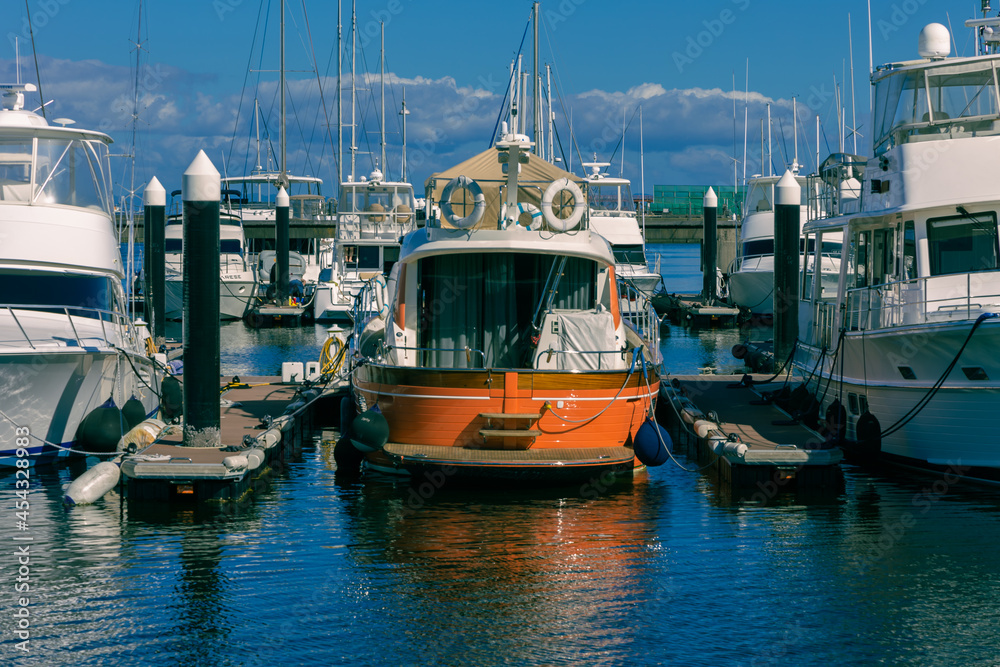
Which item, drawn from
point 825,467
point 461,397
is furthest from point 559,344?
point 825,467

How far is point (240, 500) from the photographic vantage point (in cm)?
1216

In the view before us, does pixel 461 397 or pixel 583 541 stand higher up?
pixel 461 397

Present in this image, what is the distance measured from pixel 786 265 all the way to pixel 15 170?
12438mm

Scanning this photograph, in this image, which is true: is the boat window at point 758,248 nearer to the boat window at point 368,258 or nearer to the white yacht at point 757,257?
the white yacht at point 757,257

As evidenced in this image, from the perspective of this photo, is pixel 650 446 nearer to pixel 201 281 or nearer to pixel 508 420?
pixel 508 420

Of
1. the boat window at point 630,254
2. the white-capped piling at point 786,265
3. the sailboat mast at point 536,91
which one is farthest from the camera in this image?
the boat window at point 630,254

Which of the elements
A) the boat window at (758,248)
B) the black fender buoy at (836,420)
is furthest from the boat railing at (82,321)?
the boat window at (758,248)

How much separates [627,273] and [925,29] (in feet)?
68.2

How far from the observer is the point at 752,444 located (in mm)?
13242

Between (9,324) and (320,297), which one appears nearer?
(9,324)

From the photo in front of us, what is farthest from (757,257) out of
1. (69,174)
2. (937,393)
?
(69,174)

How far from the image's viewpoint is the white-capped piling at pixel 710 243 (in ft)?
120

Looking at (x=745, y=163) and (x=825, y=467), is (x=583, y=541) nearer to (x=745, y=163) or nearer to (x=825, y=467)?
(x=825, y=467)

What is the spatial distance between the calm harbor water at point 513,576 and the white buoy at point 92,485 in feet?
0.65
